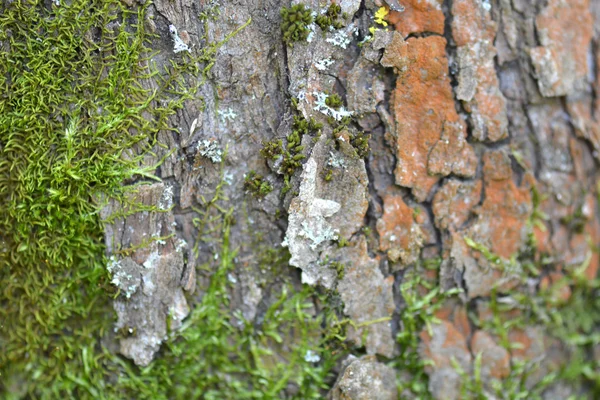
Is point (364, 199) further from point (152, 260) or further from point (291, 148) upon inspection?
point (152, 260)

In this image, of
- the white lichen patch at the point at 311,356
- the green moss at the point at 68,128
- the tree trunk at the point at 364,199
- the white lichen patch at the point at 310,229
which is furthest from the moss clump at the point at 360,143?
the white lichen patch at the point at 311,356

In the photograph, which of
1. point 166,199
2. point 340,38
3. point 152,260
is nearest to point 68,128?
point 166,199

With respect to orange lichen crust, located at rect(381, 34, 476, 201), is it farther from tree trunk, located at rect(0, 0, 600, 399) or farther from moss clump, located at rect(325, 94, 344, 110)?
moss clump, located at rect(325, 94, 344, 110)

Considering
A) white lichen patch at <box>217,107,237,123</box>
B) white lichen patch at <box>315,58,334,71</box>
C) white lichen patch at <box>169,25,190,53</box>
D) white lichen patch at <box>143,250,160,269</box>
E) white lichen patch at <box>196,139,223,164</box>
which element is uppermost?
white lichen patch at <box>315,58,334,71</box>

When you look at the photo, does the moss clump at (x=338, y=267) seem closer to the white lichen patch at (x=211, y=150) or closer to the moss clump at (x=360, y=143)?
the moss clump at (x=360, y=143)

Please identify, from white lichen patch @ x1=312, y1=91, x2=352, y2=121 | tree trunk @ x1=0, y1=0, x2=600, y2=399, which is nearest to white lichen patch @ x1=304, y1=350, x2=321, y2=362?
tree trunk @ x1=0, y1=0, x2=600, y2=399

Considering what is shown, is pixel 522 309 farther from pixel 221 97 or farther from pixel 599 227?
pixel 221 97
